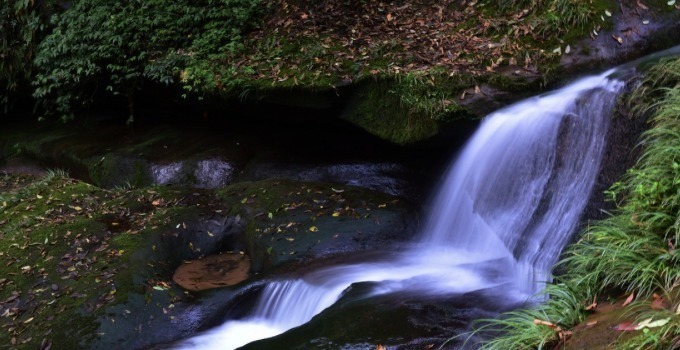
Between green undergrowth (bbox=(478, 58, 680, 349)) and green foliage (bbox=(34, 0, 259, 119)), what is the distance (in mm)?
6543

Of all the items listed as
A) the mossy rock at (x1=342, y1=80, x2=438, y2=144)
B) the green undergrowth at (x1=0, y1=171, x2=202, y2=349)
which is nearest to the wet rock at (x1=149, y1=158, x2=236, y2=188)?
the green undergrowth at (x1=0, y1=171, x2=202, y2=349)

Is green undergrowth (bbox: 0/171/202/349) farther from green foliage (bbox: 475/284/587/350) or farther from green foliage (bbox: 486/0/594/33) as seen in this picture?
green foliage (bbox: 486/0/594/33)

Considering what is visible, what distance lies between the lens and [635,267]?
14.8ft

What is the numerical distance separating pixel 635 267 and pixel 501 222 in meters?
2.63

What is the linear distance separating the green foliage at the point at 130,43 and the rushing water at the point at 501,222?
435cm

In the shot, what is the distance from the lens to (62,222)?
27.6 ft

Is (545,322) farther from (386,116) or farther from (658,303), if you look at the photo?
(386,116)

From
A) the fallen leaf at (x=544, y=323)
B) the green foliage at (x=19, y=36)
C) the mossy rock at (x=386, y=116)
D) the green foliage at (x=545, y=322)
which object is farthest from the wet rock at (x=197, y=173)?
the fallen leaf at (x=544, y=323)

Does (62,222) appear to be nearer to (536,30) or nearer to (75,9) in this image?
(75,9)

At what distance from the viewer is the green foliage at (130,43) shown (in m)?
10.8

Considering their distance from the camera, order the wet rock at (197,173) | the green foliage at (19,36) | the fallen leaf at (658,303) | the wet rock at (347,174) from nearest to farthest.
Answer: the fallen leaf at (658,303)
the wet rock at (347,174)
the wet rock at (197,173)
the green foliage at (19,36)

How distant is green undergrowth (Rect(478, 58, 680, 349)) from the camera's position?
13.8 feet

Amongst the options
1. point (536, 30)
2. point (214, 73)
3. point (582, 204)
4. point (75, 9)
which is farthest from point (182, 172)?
point (582, 204)

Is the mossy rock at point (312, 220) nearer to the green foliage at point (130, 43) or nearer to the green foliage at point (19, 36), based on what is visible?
the green foliage at point (130, 43)
